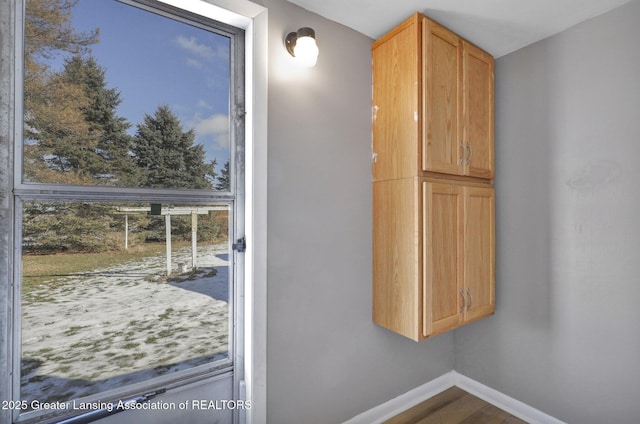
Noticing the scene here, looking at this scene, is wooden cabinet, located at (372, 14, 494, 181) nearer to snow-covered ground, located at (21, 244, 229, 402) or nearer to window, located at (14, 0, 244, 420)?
window, located at (14, 0, 244, 420)

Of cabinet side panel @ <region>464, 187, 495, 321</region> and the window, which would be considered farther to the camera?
cabinet side panel @ <region>464, 187, 495, 321</region>

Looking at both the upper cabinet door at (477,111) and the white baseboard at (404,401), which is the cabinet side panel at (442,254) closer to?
the upper cabinet door at (477,111)

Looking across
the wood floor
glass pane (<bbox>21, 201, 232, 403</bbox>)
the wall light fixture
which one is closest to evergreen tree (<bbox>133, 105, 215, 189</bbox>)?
glass pane (<bbox>21, 201, 232, 403</bbox>)

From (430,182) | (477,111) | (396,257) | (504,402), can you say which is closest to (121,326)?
(396,257)

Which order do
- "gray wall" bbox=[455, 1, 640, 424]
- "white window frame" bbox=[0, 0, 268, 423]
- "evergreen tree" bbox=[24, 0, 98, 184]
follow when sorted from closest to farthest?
1. "evergreen tree" bbox=[24, 0, 98, 184]
2. "white window frame" bbox=[0, 0, 268, 423]
3. "gray wall" bbox=[455, 1, 640, 424]

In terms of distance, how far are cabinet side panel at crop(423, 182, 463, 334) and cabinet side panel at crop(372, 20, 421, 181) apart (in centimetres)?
21

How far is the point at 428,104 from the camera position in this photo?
1491 millimetres

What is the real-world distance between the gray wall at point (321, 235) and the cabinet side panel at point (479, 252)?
0.54 meters

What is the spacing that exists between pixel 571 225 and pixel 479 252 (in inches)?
19.5

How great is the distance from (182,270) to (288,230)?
0.51 metres

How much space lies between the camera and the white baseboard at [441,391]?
175cm

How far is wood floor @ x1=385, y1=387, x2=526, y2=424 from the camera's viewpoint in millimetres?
1794

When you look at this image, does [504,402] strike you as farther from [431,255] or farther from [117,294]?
[117,294]

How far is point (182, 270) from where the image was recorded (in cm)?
134
